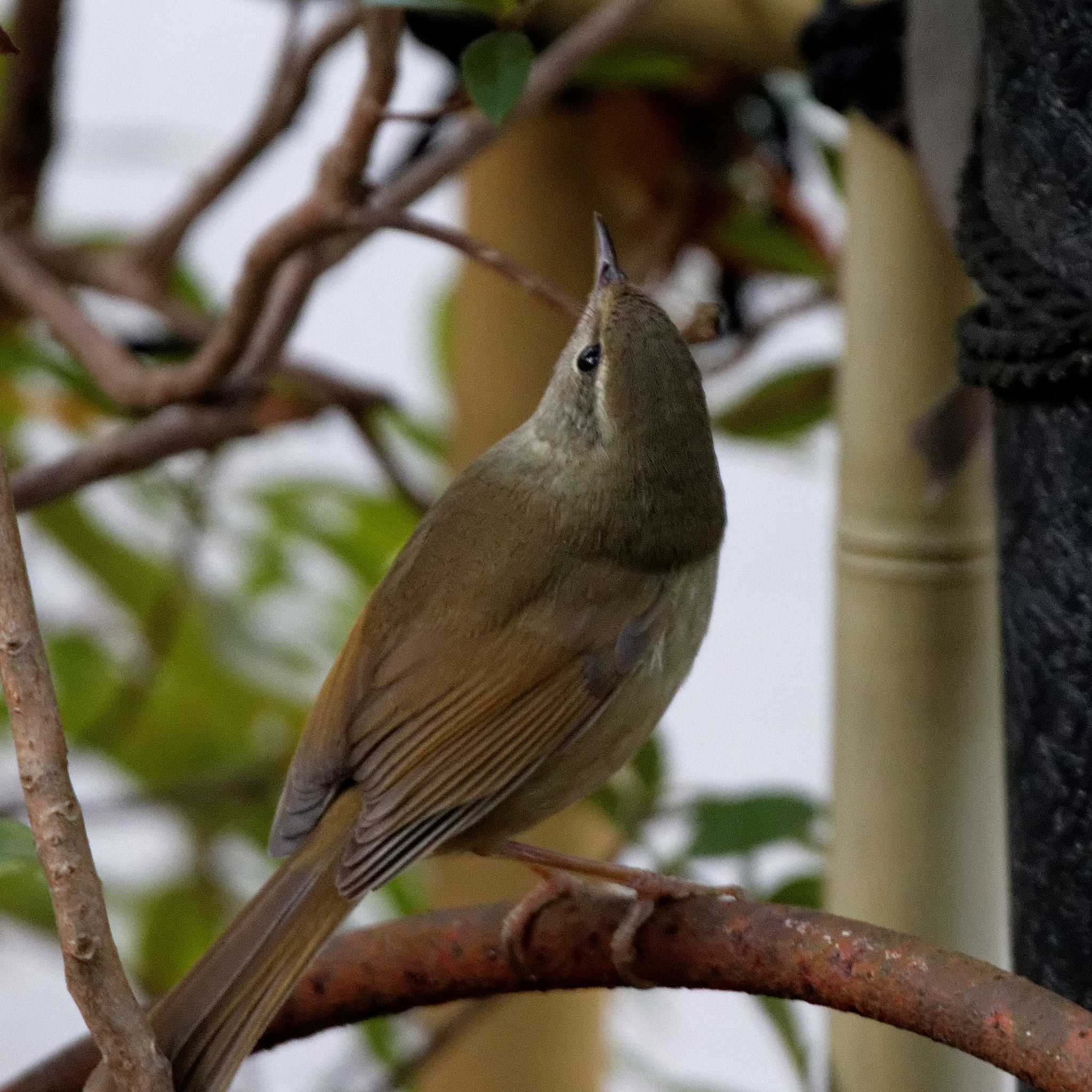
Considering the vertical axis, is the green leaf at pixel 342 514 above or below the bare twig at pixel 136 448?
above

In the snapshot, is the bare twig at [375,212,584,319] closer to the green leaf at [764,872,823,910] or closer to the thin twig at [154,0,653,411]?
the thin twig at [154,0,653,411]

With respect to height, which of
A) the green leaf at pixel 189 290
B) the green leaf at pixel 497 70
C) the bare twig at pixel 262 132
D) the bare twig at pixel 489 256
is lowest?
the bare twig at pixel 489 256

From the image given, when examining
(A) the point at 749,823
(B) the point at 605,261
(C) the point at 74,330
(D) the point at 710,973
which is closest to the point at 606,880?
(A) the point at 749,823

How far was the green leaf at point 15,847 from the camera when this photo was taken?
91 centimetres

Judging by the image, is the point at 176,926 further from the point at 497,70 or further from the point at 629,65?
the point at 497,70

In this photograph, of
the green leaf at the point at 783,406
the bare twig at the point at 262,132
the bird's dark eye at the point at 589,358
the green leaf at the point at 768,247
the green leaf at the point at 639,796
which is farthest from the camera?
the green leaf at the point at 768,247

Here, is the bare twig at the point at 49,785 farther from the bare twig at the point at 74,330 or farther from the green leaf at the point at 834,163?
the green leaf at the point at 834,163

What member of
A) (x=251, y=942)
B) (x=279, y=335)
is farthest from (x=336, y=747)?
(x=279, y=335)

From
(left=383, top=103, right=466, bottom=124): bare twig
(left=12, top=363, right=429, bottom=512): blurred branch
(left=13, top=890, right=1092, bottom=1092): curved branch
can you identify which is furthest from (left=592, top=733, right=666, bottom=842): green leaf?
(left=383, top=103, right=466, bottom=124): bare twig

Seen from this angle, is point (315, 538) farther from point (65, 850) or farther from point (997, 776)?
point (65, 850)

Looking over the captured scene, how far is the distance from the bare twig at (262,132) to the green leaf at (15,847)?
79cm

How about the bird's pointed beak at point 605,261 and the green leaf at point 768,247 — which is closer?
the bird's pointed beak at point 605,261

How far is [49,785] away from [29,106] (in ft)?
4.43

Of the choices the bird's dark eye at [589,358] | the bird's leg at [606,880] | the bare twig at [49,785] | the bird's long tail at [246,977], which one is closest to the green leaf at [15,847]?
the bare twig at [49,785]
